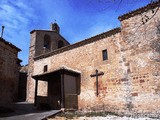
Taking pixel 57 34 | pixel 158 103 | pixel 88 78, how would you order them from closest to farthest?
1. pixel 158 103
2. pixel 88 78
3. pixel 57 34

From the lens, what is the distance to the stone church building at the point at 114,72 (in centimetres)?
1081

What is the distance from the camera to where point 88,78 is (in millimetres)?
13719

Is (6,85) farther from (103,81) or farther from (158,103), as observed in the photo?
(158,103)

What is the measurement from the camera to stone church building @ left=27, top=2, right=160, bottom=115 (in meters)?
10.8

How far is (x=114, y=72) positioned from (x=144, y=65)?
80.1 inches

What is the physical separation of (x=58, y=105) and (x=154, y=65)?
739 cm

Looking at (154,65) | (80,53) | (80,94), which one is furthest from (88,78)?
(154,65)

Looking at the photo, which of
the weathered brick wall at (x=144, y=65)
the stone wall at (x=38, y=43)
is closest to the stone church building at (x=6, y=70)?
the stone wall at (x=38, y=43)

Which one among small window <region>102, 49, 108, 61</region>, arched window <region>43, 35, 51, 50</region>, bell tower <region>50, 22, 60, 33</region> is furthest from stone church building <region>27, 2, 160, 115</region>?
bell tower <region>50, 22, 60, 33</region>

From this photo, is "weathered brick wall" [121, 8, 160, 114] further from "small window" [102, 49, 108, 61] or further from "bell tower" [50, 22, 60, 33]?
"bell tower" [50, 22, 60, 33]

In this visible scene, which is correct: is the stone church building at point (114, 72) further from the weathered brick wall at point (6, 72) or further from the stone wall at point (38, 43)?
the stone wall at point (38, 43)

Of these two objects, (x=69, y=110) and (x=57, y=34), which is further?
(x=57, y=34)

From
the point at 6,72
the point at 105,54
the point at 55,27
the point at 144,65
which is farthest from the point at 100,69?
the point at 55,27

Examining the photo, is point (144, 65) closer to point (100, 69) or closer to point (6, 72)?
point (100, 69)
